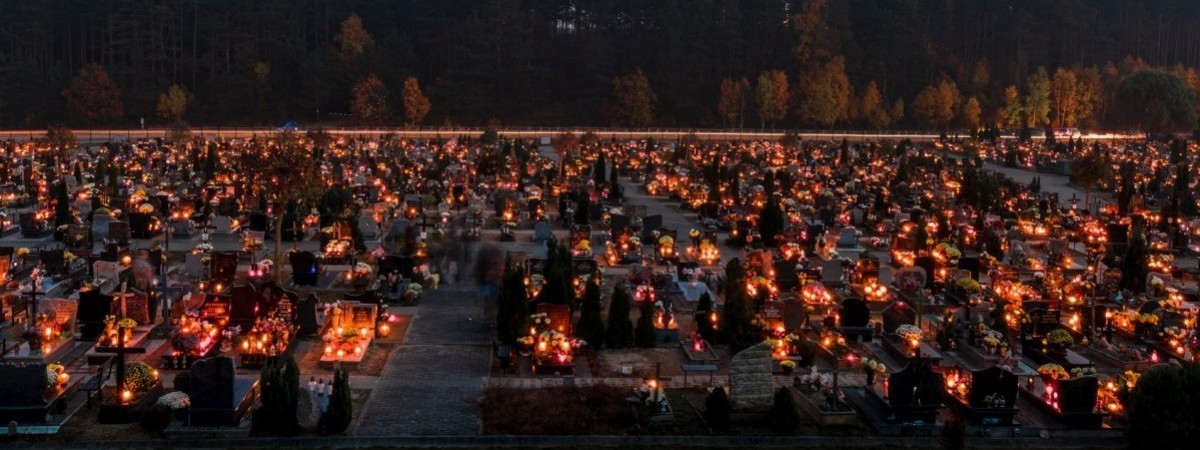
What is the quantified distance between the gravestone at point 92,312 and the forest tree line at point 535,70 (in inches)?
3154

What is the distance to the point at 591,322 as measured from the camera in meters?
20.8

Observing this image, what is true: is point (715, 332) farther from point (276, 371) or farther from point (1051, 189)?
point (1051, 189)

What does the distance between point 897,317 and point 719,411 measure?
→ 7558 millimetres

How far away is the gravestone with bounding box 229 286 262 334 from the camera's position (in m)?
21.2

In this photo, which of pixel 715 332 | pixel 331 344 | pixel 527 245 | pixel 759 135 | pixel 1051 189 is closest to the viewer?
pixel 331 344

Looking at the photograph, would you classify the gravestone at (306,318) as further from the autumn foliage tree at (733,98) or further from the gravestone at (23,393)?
the autumn foliage tree at (733,98)

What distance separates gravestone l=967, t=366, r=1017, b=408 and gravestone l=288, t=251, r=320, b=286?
56.2ft

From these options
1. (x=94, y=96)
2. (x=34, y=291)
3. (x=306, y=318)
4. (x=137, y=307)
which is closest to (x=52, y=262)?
(x=34, y=291)

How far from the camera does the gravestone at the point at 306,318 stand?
21391mm

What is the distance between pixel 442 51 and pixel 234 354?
9672 centimetres

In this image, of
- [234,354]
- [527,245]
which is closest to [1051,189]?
[527,245]

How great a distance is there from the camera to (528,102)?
10881 centimetres

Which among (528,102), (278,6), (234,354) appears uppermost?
(278,6)

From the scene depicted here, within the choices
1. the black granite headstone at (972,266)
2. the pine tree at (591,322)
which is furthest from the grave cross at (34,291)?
the black granite headstone at (972,266)
